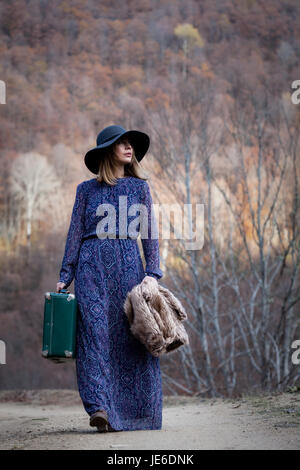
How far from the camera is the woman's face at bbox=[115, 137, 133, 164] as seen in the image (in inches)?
147

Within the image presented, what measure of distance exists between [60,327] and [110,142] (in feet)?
3.79

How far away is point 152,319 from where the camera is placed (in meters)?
3.27

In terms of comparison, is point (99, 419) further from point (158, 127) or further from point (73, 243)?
point (158, 127)

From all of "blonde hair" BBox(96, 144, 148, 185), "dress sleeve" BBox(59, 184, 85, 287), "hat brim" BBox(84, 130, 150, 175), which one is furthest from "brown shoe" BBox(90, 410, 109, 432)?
"hat brim" BBox(84, 130, 150, 175)

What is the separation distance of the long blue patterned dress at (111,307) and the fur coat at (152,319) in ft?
0.52

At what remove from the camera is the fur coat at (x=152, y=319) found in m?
3.27

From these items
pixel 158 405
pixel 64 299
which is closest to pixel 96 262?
pixel 64 299
